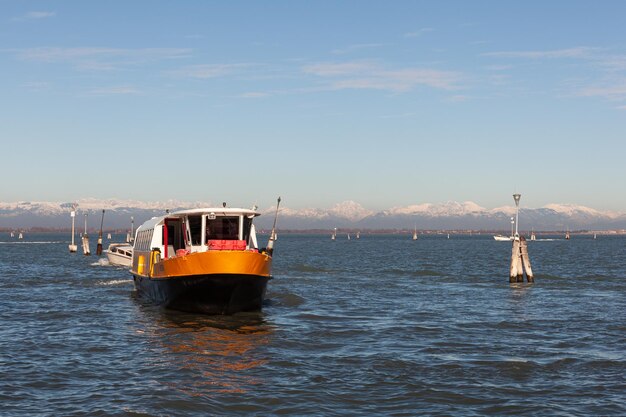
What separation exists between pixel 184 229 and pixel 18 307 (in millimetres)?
8730

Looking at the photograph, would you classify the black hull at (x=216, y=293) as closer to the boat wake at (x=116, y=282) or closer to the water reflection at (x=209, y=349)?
the water reflection at (x=209, y=349)

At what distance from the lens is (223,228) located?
34.4 m

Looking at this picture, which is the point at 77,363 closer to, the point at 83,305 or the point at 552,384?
the point at 552,384

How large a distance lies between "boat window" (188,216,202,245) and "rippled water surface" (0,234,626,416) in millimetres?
3314

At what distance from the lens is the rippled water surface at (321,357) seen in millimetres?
17938

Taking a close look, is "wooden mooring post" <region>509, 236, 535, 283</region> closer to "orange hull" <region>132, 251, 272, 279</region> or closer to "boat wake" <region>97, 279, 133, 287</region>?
"orange hull" <region>132, 251, 272, 279</region>

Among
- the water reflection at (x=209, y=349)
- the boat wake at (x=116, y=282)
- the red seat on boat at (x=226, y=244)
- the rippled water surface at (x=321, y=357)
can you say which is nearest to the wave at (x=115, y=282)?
the boat wake at (x=116, y=282)

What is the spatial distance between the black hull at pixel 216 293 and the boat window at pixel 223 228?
8.49 feet

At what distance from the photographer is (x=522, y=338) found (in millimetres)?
27438

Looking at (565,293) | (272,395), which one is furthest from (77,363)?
(565,293)

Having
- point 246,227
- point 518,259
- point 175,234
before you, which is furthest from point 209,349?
point 518,259

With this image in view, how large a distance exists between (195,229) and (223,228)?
1.23m

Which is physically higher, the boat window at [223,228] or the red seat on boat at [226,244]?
the boat window at [223,228]

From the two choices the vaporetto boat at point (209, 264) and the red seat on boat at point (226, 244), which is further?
the red seat on boat at point (226, 244)
